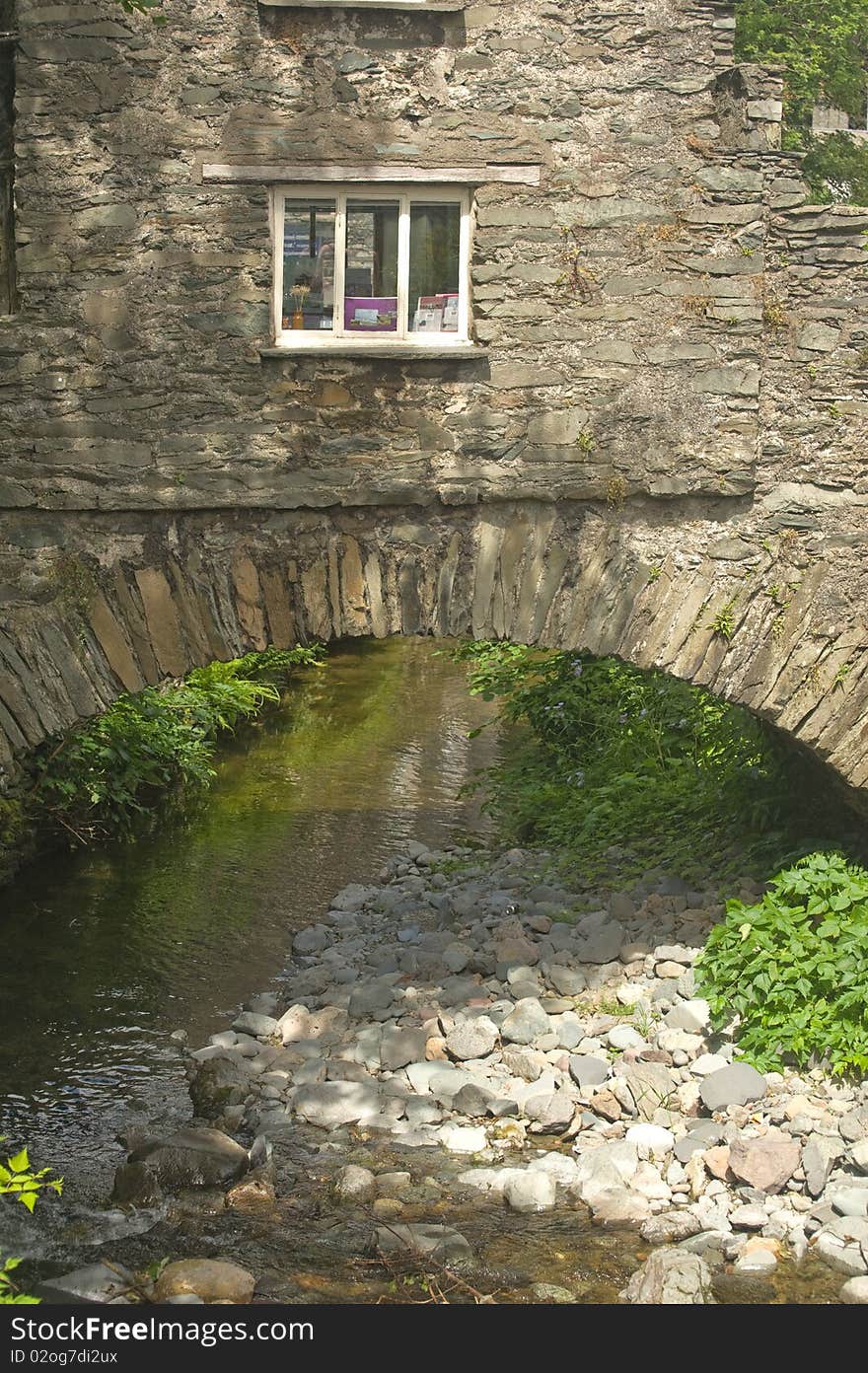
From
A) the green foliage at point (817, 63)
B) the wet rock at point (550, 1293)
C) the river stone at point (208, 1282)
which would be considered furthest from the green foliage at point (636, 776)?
the green foliage at point (817, 63)

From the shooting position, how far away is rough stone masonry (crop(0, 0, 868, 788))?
6590mm

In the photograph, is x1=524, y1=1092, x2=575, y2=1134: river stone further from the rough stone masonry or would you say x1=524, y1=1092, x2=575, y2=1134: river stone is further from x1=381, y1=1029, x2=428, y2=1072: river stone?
the rough stone masonry

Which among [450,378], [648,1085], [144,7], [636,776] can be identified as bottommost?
[648,1085]

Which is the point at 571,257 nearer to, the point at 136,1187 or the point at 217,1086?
the point at 217,1086

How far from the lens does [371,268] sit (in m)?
6.87

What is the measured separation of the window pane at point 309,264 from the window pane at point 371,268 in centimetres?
9

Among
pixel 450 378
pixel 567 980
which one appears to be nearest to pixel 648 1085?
pixel 567 980

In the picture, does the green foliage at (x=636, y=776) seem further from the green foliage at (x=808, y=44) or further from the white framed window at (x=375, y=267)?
the green foliage at (x=808, y=44)

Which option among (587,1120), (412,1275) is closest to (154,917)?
(587,1120)

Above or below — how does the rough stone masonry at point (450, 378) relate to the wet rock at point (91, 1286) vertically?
→ above

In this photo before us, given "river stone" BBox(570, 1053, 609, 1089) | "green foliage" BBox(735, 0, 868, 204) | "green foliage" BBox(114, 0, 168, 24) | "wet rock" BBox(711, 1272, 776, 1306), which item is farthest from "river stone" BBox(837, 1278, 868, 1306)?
"green foliage" BBox(735, 0, 868, 204)

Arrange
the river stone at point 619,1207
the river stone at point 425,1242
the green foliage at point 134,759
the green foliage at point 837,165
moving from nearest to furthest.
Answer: the river stone at point 425,1242, the river stone at point 619,1207, the green foliage at point 134,759, the green foliage at point 837,165

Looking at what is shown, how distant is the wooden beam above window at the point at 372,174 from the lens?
6594 mm

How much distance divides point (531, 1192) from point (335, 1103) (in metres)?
1.25
